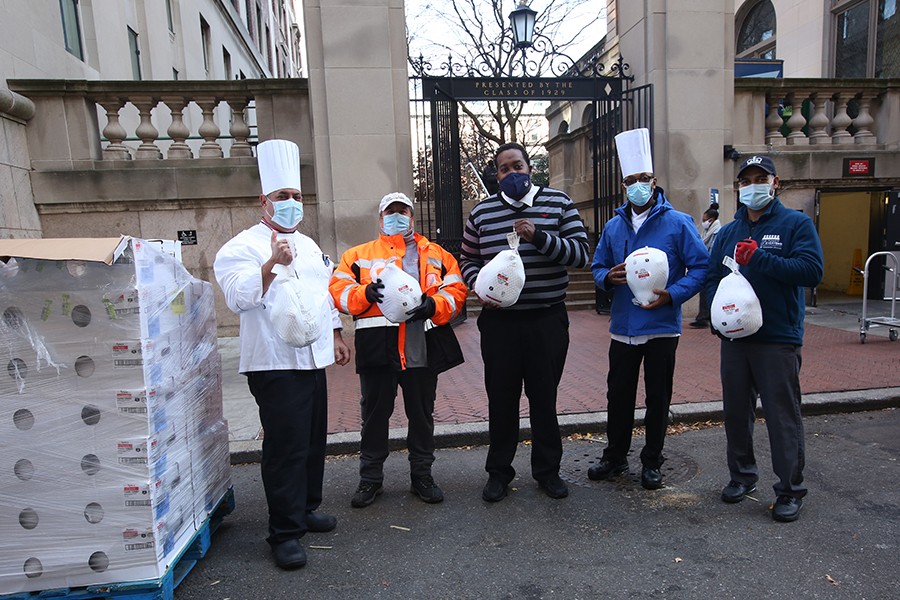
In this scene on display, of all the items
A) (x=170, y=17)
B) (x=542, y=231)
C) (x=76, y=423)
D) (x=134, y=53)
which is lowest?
(x=76, y=423)

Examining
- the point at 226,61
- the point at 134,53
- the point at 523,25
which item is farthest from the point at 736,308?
the point at 226,61

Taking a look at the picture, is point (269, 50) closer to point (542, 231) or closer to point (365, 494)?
point (542, 231)

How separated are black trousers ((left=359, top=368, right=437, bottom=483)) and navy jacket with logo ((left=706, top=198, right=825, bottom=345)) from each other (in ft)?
6.50

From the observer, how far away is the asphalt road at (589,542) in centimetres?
276

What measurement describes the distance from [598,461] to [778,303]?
1.74 m

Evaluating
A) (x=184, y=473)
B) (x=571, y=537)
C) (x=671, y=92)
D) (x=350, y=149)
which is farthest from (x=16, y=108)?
(x=671, y=92)

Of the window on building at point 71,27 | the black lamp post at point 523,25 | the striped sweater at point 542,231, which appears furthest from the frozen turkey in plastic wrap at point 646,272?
the window on building at point 71,27

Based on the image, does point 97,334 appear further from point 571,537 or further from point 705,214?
point 705,214

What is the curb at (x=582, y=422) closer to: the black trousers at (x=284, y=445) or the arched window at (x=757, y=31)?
the black trousers at (x=284, y=445)

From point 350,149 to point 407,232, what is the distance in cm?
509

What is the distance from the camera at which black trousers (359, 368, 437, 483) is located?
12.1 ft

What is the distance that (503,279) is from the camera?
3256 mm

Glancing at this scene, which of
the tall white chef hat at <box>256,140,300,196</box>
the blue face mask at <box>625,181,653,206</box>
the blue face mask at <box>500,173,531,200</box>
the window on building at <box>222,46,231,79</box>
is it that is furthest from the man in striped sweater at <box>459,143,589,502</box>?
the window on building at <box>222,46,231,79</box>

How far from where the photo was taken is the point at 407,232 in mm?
3676
